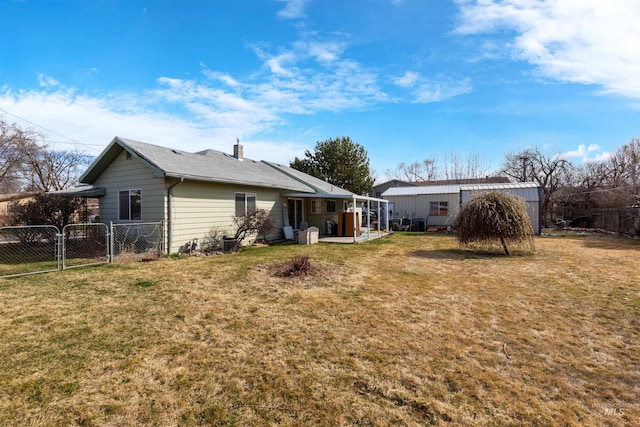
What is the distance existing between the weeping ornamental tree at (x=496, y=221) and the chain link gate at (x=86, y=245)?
11.5 metres

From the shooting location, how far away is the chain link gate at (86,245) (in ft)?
30.4

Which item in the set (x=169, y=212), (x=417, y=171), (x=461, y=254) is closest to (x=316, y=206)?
(x=461, y=254)

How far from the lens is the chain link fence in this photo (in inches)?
378

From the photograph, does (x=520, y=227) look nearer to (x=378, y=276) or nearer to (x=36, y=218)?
(x=378, y=276)

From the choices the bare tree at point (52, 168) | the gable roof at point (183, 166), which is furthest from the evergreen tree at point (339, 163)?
the bare tree at point (52, 168)

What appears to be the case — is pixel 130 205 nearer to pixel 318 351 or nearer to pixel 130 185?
pixel 130 185

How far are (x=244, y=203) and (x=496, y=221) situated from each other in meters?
9.48

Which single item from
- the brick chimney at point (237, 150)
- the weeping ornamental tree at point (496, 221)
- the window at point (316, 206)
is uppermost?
the brick chimney at point (237, 150)

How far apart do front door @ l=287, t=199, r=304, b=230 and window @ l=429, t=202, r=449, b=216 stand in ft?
35.1

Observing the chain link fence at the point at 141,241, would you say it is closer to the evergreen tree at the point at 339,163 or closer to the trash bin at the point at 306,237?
the trash bin at the point at 306,237

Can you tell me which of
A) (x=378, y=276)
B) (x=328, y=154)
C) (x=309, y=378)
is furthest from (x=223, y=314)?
(x=328, y=154)

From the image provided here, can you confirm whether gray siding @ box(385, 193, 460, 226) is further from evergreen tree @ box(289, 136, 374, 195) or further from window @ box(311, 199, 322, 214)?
window @ box(311, 199, 322, 214)

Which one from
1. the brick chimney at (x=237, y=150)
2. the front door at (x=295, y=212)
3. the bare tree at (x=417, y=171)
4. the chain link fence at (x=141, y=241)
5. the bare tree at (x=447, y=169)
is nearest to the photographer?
the chain link fence at (x=141, y=241)

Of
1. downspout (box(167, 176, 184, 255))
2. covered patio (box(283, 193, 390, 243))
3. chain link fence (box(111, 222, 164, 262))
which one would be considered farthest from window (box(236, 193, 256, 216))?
chain link fence (box(111, 222, 164, 262))
